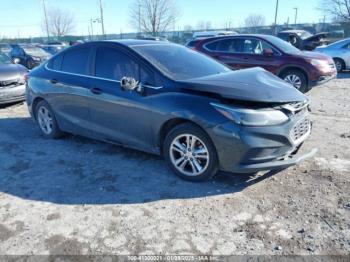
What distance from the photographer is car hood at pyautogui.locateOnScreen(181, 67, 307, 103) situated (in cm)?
355

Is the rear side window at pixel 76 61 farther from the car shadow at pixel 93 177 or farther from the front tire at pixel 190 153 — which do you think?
the front tire at pixel 190 153

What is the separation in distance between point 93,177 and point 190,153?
4.22ft

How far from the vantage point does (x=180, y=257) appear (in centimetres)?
271

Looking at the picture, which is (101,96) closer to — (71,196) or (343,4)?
(71,196)

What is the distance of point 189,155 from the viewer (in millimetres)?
3875

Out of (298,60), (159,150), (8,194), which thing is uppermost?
(298,60)

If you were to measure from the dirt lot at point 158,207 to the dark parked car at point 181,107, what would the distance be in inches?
12.9

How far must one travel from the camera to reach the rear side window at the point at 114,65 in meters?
4.27

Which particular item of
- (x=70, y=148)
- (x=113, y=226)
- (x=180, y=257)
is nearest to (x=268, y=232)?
(x=180, y=257)

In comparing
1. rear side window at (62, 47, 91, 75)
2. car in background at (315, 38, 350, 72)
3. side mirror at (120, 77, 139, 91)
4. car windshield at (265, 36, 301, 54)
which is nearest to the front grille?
side mirror at (120, 77, 139, 91)

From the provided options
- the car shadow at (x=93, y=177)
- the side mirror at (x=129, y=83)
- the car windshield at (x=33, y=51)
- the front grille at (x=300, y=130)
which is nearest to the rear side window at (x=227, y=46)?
the car shadow at (x=93, y=177)

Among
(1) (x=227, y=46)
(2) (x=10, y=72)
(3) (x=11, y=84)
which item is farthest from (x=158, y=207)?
(1) (x=227, y=46)

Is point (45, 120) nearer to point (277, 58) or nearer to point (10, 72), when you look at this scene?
point (10, 72)

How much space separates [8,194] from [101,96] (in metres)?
1.64
